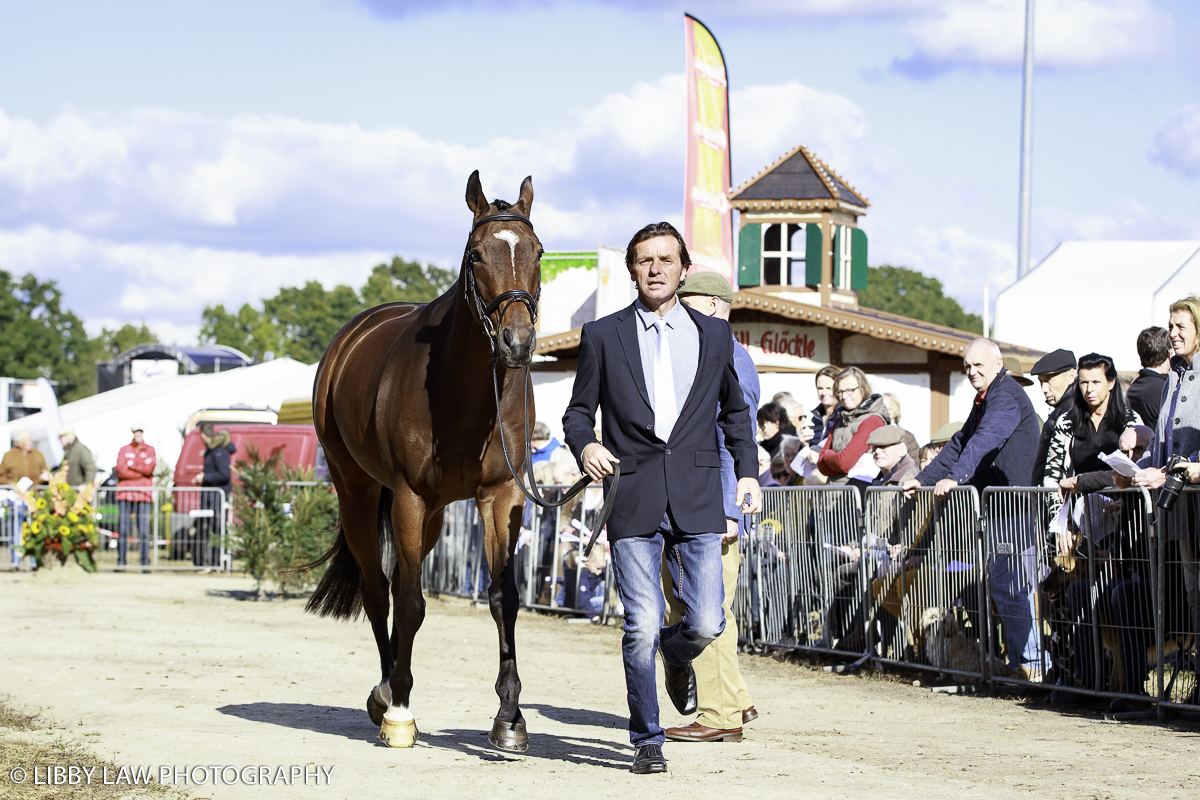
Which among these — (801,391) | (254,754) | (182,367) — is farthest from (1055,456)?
(182,367)

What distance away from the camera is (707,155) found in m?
23.2

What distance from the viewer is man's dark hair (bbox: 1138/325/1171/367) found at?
8.53 meters

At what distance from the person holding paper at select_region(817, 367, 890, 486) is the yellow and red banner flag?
38.8ft

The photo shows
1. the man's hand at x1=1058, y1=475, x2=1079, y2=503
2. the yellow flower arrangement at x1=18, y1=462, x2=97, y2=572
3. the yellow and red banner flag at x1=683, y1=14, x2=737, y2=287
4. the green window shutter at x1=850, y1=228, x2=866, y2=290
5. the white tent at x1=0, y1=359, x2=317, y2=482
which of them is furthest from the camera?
the white tent at x1=0, y1=359, x2=317, y2=482

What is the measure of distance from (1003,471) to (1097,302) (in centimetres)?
2495

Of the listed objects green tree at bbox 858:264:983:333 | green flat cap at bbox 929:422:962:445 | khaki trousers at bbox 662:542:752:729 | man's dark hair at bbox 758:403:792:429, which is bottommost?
khaki trousers at bbox 662:542:752:729

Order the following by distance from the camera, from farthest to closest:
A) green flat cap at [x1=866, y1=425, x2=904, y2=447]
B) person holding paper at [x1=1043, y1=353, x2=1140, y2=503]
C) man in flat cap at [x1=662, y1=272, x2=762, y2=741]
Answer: green flat cap at [x1=866, y1=425, x2=904, y2=447]
person holding paper at [x1=1043, y1=353, x2=1140, y2=503]
man in flat cap at [x1=662, y1=272, x2=762, y2=741]

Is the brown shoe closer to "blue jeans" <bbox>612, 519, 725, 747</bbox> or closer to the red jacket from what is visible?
"blue jeans" <bbox>612, 519, 725, 747</bbox>

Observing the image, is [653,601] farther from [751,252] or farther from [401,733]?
[751,252]

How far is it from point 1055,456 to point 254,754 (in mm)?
4700

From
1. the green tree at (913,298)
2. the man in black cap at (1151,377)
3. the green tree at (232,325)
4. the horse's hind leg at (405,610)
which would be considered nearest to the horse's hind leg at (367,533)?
the horse's hind leg at (405,610)

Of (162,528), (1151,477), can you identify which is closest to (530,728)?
(1151,477)

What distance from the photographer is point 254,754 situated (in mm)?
6293

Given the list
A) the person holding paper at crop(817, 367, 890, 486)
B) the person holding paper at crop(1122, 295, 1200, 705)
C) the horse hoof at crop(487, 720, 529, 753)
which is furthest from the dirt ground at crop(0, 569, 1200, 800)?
the person holding paper at crop(817, 367, 890, 486)
